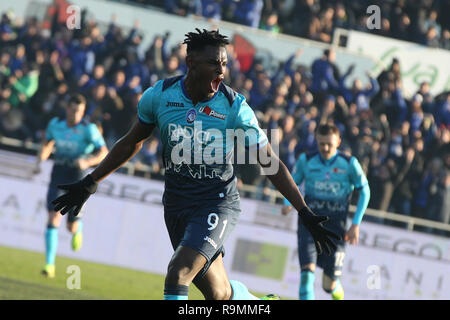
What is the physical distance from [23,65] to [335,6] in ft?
25.6

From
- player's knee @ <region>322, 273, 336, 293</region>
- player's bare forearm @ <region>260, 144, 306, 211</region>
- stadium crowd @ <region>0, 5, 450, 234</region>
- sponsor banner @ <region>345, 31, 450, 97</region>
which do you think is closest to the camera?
player's bare forearm @ <region>260, 144, 306, 211</region>

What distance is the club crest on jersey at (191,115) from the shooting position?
21.3 ft


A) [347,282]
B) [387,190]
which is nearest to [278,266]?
[347,282]

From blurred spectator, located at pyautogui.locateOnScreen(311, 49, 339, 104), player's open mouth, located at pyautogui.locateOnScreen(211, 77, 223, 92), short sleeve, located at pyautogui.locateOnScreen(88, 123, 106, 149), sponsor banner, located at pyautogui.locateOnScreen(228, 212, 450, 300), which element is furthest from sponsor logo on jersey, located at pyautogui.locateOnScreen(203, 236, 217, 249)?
blurred spectator, located at pyautogui.locateOnScreen(311, 49, 339, 104)

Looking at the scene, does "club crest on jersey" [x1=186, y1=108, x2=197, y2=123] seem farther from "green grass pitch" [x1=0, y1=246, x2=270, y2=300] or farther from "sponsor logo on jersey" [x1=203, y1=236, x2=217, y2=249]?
"green grass pitch" [x1=0, y1=246, x2=270, y2=300]

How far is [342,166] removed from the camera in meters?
11.1

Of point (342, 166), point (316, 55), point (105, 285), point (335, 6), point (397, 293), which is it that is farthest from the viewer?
point (335, 6)

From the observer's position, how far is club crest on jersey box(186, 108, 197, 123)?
A: 6496 millimetres

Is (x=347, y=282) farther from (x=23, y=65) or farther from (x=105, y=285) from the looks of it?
(x=23, y=65)

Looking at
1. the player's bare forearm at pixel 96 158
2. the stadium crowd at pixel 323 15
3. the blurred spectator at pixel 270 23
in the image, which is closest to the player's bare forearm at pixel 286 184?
the player's bare forearm at pixel 96 158

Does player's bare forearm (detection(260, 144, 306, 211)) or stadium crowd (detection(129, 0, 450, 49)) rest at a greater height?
stadium crowd (detection(129, 0, 450, 49))

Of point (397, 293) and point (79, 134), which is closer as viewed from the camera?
point (79, 134)

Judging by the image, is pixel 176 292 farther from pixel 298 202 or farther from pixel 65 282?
pixel 65 282

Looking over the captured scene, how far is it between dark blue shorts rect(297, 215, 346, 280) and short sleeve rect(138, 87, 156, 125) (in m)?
4.38
